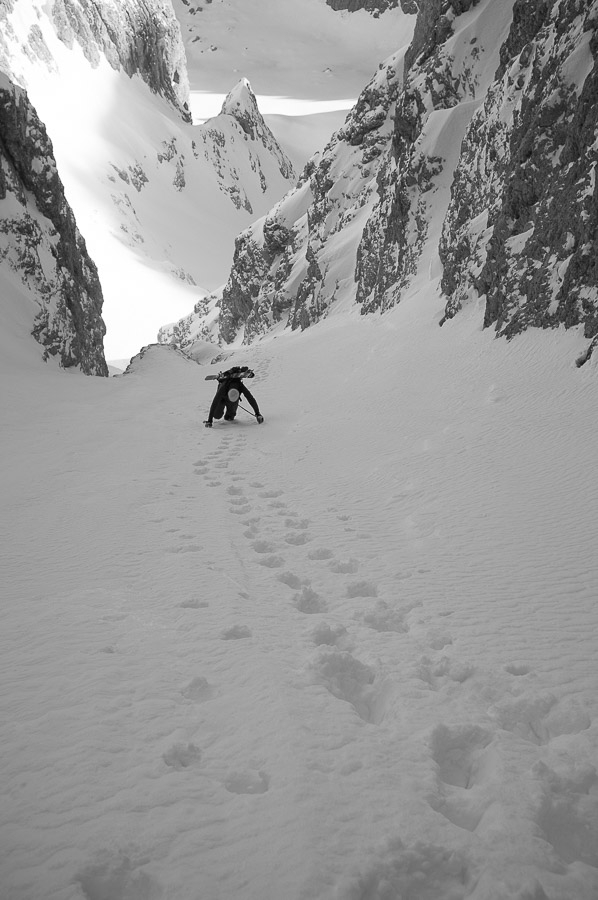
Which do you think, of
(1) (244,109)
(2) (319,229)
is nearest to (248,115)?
(1) (244,109)

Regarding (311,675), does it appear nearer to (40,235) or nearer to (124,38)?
(40,235)

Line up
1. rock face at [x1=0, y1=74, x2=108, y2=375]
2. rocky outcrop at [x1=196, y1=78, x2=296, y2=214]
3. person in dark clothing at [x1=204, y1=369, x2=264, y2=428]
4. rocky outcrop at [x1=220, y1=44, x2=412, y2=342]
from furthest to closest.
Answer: rocky outcrop at [x1=196, y1=78, x2=296, y2=214], rocky outcrop at [x1=220, y1=44, x2=412, y2=342], rock face at [x1=0, y1=74, x2=108, y2=375], person in dark clothing at [x1=204, y1=369, x2=264, y2=428]

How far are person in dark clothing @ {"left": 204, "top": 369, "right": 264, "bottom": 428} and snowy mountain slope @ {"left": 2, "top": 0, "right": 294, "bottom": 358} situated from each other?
53.1m

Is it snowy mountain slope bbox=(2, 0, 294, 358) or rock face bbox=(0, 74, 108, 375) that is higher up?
snowy mountain slope bbox=(2, 0, 294, 358)

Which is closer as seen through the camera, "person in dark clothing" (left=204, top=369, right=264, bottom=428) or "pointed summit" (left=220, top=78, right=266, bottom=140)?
"person in dark clothing" (left=204, top=369, right=264, bottom=428)

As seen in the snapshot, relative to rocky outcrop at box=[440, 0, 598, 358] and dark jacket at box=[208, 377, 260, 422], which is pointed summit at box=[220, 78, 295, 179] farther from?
dark jacket at box=[208, 377, 260, 422]

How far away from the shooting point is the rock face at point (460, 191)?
10172 millimetres

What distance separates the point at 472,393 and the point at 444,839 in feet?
25.4

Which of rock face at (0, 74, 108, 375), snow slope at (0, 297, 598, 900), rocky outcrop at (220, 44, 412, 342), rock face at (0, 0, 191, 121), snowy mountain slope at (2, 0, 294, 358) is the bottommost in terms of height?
snow slope at (0, 297, 598, 900)

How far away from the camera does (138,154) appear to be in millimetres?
102500

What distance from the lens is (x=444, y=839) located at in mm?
1969

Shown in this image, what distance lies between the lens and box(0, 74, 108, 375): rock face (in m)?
16.5

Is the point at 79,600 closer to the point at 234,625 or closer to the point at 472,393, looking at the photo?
the point at 234,625

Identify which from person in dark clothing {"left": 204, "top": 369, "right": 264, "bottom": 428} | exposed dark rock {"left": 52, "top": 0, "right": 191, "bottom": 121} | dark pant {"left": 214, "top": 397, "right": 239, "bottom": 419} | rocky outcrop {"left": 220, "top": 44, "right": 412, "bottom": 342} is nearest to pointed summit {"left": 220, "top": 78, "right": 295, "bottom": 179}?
exposed dark rock {"left": 52, "top": 0, "right": 191, "bottom": 121}
